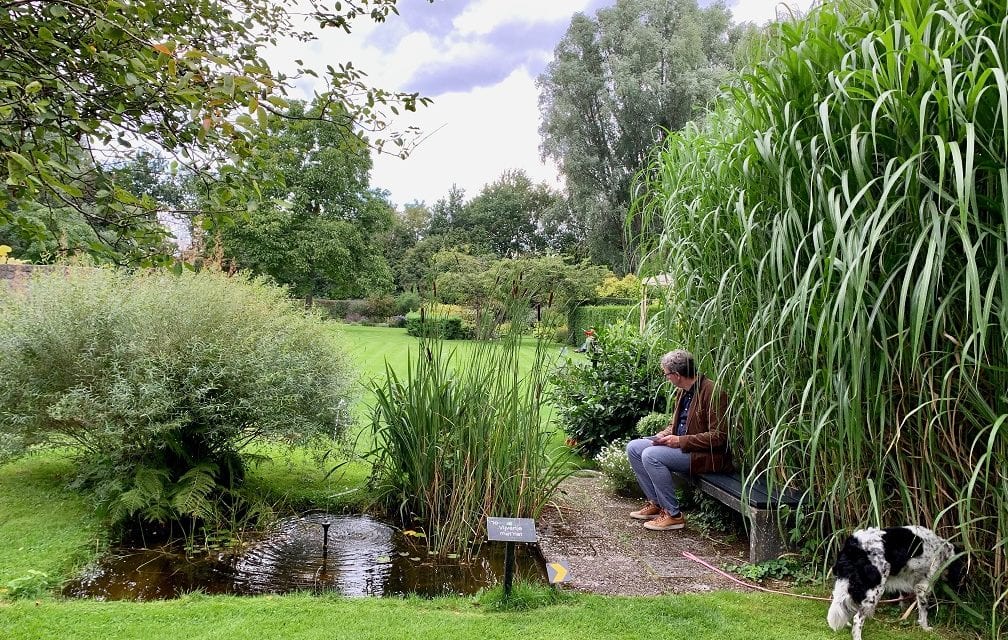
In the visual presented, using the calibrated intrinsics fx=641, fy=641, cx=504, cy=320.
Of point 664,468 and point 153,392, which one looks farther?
point 664,468

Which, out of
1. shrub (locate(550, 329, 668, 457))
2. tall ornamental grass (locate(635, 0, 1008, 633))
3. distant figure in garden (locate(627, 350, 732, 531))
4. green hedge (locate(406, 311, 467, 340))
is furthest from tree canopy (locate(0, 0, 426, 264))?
shrub (locate(550, 329, 668, 457))

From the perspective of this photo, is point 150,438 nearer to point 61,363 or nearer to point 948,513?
point 61,363

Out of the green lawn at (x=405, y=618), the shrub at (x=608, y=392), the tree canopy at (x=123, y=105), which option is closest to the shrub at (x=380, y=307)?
the shrub at (x=608, y=392)

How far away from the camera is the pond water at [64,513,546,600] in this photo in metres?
2.92

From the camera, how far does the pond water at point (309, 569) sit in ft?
9.59

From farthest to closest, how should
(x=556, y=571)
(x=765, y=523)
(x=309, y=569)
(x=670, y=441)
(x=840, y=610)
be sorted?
(x=670, y=441) < (x=309, y=569) < (x=765, y=523) < (x=556, y=571) < (x=840, y=610)

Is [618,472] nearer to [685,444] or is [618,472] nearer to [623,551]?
[685,444]

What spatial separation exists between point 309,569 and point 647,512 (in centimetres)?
195

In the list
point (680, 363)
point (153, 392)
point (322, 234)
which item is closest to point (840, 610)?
point (680, 363)

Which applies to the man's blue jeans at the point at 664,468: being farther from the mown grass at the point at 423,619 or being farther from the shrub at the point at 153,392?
the shrub at the point at 153,392

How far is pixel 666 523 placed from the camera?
11.9 ft

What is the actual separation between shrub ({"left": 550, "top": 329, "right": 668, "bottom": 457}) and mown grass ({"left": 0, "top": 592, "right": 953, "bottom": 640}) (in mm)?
2176

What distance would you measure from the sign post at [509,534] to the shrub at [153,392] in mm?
1631

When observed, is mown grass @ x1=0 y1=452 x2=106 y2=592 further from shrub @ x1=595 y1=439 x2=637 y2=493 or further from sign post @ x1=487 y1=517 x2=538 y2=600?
shrub @ x1=595 y1=439 x2=637 y2=493
